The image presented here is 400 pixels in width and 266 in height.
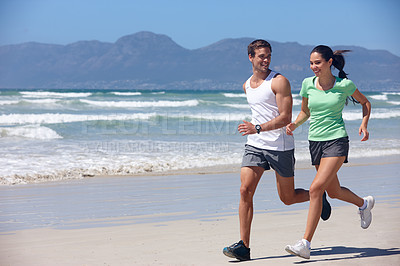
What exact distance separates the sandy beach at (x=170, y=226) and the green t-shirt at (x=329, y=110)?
0.96 m

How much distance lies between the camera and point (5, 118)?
926 inches

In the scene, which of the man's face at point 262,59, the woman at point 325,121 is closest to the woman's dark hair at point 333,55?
the woman at point 325,121

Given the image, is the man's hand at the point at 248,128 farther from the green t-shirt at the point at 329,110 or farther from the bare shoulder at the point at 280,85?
the green t-shirt at the point at 329,110

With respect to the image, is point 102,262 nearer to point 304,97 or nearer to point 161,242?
point 161,242

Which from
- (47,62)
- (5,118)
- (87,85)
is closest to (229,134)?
(5,118)

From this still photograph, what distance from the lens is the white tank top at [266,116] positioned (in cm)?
429

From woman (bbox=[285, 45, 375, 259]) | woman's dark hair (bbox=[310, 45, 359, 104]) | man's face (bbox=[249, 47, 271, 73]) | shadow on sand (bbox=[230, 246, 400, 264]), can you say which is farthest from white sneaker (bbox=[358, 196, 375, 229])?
man's face (bbox=[249, 47, 271, 73])

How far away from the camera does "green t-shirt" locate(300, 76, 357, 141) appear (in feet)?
14.2

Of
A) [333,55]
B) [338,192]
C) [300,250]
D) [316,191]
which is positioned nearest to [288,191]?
[316,191]

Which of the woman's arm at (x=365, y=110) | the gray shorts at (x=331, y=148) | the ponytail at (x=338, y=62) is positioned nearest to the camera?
the gray shorts at (x=331, y=148)

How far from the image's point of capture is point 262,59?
4.35 metres

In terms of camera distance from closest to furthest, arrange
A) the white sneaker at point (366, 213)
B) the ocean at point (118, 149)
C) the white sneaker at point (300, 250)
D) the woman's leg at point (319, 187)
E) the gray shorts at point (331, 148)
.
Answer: the white sneaker at point (300, 250) < the woman's leg at point (319, 187) < the gray shorts at point (331, 148) < the white sneaker at point (366, 213) < the ocean at point (118, 149)

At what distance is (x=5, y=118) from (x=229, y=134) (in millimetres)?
11096

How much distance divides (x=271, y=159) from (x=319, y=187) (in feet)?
1.39
